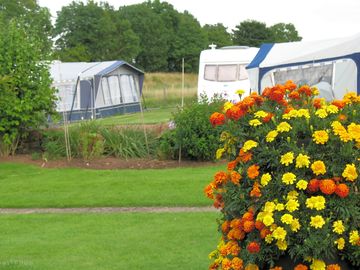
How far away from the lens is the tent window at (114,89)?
3316 centimetres

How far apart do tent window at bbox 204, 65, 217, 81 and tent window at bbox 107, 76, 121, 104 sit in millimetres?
5864

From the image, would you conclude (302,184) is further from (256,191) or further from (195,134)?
(195,134)

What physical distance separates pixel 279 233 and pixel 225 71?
80.4ft

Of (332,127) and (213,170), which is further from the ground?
(332,127)

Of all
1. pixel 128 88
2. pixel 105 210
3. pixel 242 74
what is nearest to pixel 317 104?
pixel 105 210

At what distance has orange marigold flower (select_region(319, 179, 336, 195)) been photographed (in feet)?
14.9

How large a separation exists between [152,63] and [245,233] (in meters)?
69.2

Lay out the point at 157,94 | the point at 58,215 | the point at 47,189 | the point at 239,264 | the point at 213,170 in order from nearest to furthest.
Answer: the point at 239,264
the point at 58,215
the point at 47,189
the point at 213,170
the point at 157,94

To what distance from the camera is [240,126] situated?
5.01m

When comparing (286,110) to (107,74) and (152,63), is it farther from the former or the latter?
(152,63)

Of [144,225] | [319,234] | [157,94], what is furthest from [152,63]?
[319,234]

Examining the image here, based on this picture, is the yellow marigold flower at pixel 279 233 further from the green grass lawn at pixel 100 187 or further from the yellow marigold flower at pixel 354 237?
the green grass lawn at pixel 100 187

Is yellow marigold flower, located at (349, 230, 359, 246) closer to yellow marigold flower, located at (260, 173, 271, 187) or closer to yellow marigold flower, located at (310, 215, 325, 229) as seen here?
yellow marigold flower, located at (310, 215, 325, 229)

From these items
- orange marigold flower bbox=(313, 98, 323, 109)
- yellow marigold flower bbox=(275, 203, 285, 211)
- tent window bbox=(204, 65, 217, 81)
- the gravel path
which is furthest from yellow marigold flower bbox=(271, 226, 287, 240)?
tent window bbox=(204, 65, 217, 81)
